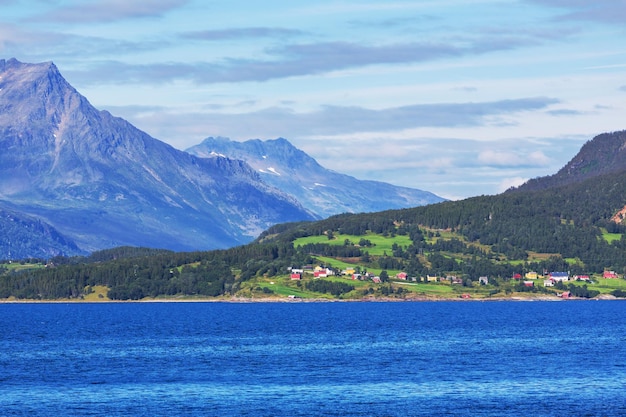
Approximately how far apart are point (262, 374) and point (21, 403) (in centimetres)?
3192

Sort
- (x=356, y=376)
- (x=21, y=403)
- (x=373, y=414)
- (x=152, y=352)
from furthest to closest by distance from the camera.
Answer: (x=152, y=352) < (x=356, y=376) < (x=21, y=403) < (x=373, y=414)

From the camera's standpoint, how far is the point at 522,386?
125938 mm

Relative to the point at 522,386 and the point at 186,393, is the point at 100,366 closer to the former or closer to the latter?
the point at 186,393

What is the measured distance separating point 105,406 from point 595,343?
296 ft

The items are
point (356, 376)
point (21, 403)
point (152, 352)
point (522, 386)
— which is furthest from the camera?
point (152, 352)

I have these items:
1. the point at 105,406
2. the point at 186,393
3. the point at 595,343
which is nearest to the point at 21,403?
the point at 105,406

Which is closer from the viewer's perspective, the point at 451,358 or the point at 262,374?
the point at 262,374

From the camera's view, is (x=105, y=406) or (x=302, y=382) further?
(x=302, y=382)

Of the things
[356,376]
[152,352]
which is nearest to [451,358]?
[356,376]

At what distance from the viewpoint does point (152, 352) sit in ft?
560

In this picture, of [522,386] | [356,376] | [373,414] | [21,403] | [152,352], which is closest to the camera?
A: [373,414]

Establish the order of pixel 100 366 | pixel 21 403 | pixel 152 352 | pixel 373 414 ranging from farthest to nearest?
pixel 152 352, pixel 100 366, pixel 21 403, pixel 373 414

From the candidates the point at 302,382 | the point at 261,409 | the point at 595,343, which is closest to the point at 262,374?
the point at 302,382

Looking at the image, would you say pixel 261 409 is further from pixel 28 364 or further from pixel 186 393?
pixel 28 364
